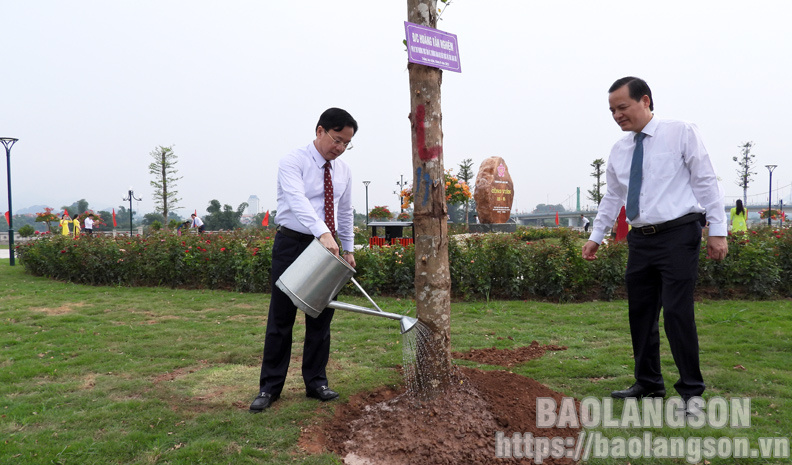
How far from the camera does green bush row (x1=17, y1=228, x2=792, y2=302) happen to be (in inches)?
260

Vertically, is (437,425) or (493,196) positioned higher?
(493,196)

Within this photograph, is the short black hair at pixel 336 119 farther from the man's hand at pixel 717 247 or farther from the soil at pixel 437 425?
the man's hand at pixel 717 247

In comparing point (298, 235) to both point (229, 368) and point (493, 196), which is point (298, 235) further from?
point (493, 196)

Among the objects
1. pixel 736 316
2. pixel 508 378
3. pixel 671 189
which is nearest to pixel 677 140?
pixel 671 189

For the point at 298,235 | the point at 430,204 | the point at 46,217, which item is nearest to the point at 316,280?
the point at 298,235

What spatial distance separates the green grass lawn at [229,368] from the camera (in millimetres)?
2615

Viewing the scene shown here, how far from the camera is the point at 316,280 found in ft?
8.41

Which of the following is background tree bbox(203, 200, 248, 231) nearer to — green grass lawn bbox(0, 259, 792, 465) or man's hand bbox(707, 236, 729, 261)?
green grass lawn bbox(0, 259, 792, 465)

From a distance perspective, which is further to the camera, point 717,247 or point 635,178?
point 635,178

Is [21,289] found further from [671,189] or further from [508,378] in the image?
[671,189]

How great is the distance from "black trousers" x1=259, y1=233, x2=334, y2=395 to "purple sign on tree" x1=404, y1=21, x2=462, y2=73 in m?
1.25

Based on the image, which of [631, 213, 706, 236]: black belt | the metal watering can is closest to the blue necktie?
[631, 213, 706, 236]: black belt

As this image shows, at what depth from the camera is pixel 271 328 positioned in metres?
3.05

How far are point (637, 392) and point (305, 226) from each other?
2289 mm
